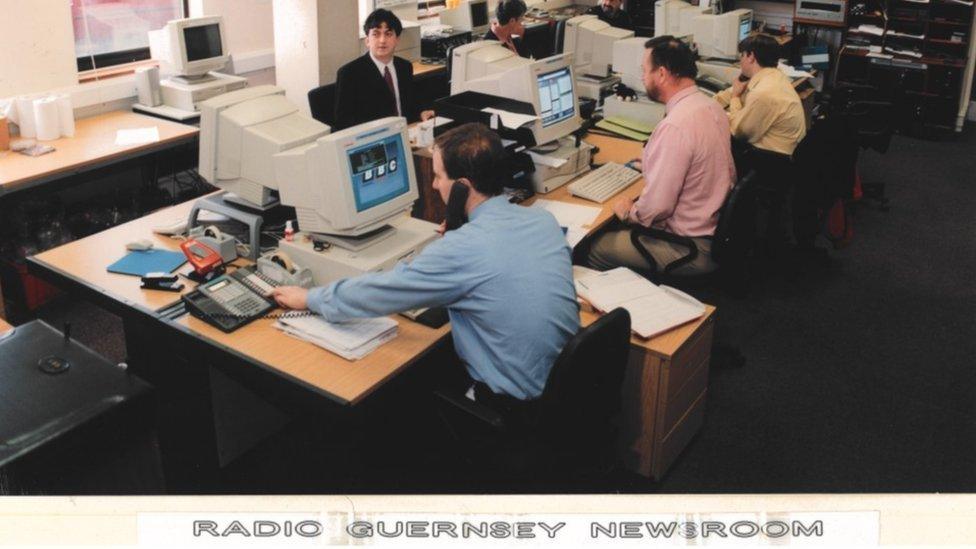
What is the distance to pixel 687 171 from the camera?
11.6 feet

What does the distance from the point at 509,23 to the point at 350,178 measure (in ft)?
13.2

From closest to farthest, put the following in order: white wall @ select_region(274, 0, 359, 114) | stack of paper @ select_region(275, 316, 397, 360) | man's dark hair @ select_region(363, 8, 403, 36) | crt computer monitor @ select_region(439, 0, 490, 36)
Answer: stack of paper @ select_region(275, 316, 397, 360) < man's dark hair @ select_region(363, 8, 403, 36) < white wall @ select_region(274, 0, 359, 114) < crt computer monitor @ select_region(439, 0, 490, 36)

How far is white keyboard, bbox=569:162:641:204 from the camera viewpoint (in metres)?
3.86

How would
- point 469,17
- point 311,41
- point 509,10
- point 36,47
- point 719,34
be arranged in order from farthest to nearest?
point 469,17 < point 509,10 < point 719,34 < point 311,41 < point 36,47

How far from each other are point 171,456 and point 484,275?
139 cm

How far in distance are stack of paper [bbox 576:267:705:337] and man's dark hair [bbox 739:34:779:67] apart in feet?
7.21

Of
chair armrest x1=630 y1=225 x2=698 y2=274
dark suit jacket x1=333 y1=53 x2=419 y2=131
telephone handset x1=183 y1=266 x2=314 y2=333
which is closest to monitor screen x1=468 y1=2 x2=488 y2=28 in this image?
dark suit jacket x1=333 y1=53 x2=419 y2=131

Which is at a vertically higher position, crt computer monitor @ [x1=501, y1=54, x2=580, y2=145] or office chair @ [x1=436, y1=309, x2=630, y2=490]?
crt computer monitor @ [x1=501, y1=54, x2=580, y2=145]

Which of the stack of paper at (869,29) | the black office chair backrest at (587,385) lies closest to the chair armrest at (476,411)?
the black office chair backrest at (587,385)

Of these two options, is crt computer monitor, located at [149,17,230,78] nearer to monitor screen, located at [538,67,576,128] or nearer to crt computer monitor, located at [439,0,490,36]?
monitor screen, located at [538,67,576,128]

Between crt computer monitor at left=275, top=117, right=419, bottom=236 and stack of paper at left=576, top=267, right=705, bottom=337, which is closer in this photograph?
crt computer monitor at left=275, top=117, right=419, bottom=236

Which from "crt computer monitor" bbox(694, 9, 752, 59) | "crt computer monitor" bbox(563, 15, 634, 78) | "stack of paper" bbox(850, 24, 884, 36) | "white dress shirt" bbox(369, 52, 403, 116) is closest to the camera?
"white dress shirt" bbox(369, 52, 403, 116)

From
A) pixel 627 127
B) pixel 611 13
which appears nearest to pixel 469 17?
pixel 611 13

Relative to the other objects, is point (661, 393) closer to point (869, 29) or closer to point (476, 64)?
point (476, 64)
